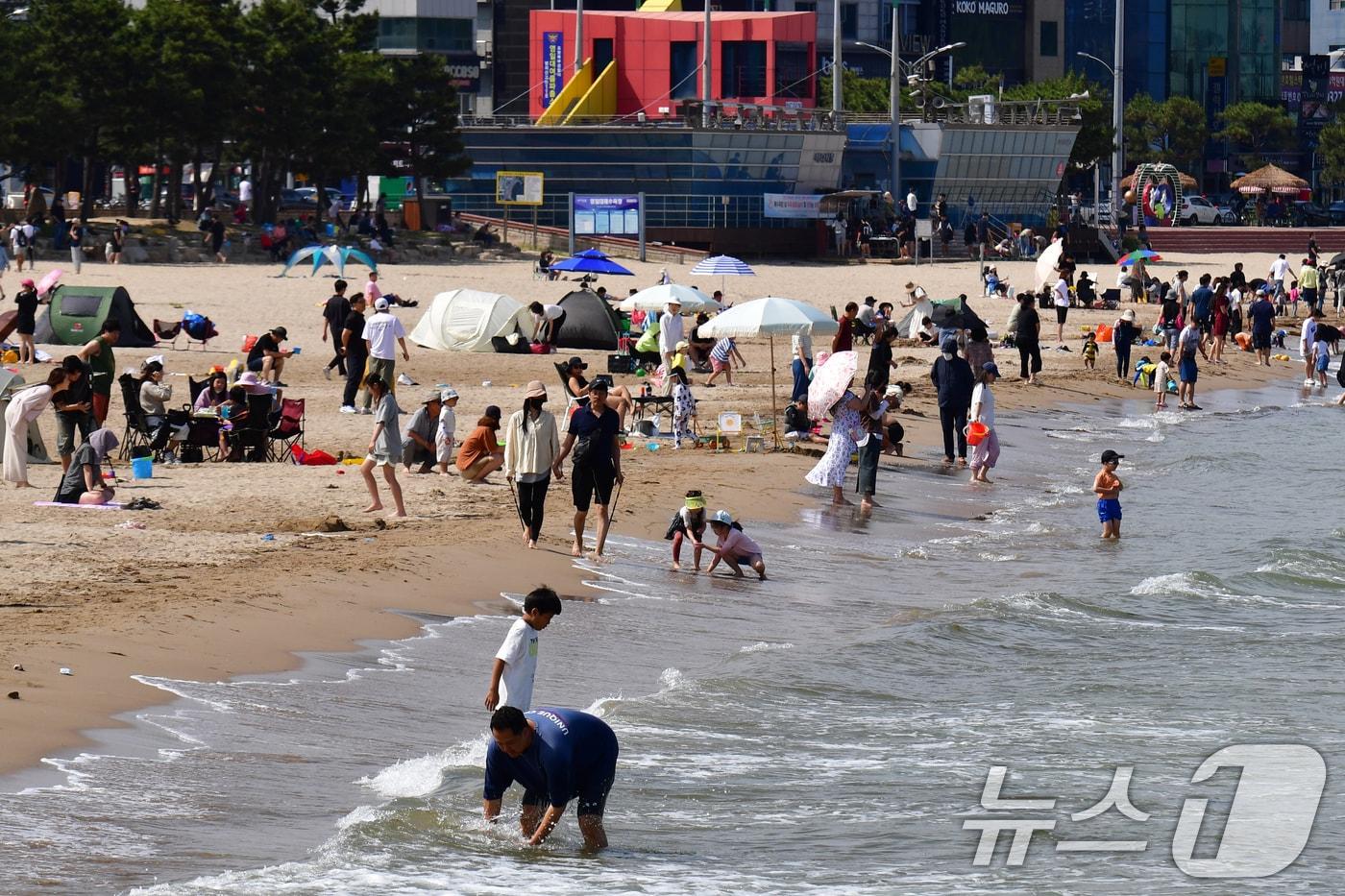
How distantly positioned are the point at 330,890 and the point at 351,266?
128 feet

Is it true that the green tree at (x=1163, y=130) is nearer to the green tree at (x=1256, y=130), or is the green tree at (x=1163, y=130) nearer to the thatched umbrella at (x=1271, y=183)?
the green tree at (x=1256, y=130)

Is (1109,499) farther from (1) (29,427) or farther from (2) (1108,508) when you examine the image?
(1) (29,427)

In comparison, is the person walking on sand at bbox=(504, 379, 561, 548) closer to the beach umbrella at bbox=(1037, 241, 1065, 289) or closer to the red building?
the beach umbrella at bbox=(1037, 241, 1065, 289)

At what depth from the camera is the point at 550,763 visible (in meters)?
8.34

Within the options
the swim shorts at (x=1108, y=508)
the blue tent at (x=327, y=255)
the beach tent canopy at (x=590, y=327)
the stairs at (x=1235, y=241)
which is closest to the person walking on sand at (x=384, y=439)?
the swim shorts at (x=1108, y=508)

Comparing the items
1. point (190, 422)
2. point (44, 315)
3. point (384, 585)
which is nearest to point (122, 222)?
point (44, 315)

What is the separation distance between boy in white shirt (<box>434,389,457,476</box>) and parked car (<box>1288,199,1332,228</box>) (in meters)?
69.6

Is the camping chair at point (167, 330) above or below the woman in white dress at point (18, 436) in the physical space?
above

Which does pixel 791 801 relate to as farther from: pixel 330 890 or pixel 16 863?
pixel 16 863

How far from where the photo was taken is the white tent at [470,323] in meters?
30.8

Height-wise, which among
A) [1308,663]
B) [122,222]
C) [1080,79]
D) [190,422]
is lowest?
[1308,663]

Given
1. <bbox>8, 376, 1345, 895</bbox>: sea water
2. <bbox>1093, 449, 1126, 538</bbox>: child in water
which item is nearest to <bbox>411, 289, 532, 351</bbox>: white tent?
<bbox>8, 376, 1345, 895</bbox>: sea water

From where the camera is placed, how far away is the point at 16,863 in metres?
7.75

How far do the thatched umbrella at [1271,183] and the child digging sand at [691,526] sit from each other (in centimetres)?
7314
